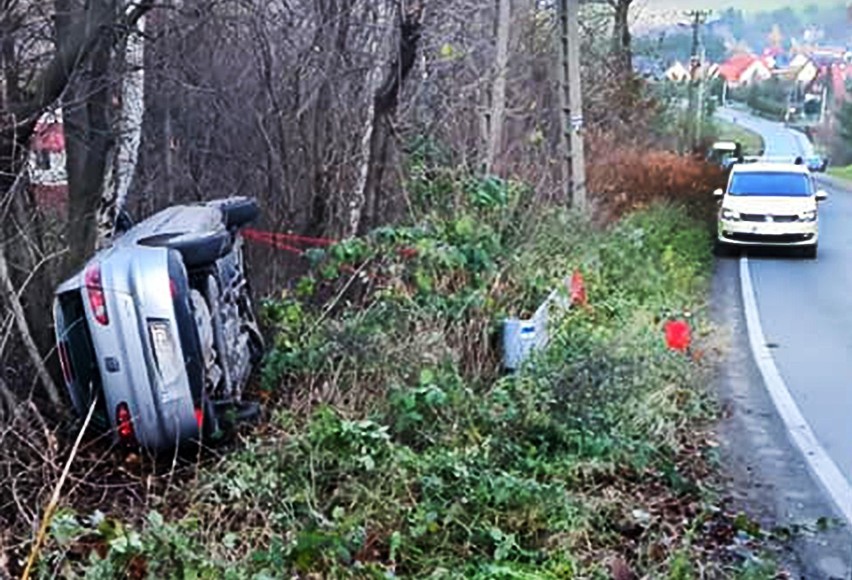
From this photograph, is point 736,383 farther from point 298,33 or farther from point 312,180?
point 298,33

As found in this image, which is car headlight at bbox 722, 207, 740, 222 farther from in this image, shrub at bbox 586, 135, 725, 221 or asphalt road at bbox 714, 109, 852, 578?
asphalt road at bbox 714, 109, 852, 578

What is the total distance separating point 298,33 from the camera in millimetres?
11188

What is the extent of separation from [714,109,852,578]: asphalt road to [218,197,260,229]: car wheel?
3.99m

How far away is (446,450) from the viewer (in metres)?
6.42

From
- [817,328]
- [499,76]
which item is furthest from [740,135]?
[499,76]

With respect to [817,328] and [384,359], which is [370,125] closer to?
[384,359]

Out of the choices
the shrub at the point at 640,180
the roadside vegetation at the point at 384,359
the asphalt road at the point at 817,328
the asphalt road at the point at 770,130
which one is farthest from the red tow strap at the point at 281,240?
the asphalt road at the point at 770,130

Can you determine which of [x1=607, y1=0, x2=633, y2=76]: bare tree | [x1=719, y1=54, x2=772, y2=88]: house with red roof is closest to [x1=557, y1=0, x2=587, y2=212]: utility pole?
[x1=719, y1=54, x2=772, y2=88]: house with red roof

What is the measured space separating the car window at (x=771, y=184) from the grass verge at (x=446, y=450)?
12.5m

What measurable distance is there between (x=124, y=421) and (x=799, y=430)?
5.38m

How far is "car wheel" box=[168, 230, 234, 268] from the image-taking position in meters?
6.58

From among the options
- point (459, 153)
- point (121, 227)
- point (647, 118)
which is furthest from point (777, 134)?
point (121, 227)

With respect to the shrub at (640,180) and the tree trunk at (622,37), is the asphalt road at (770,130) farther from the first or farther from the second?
the shrub at (640,180)

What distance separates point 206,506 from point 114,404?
0.88m
